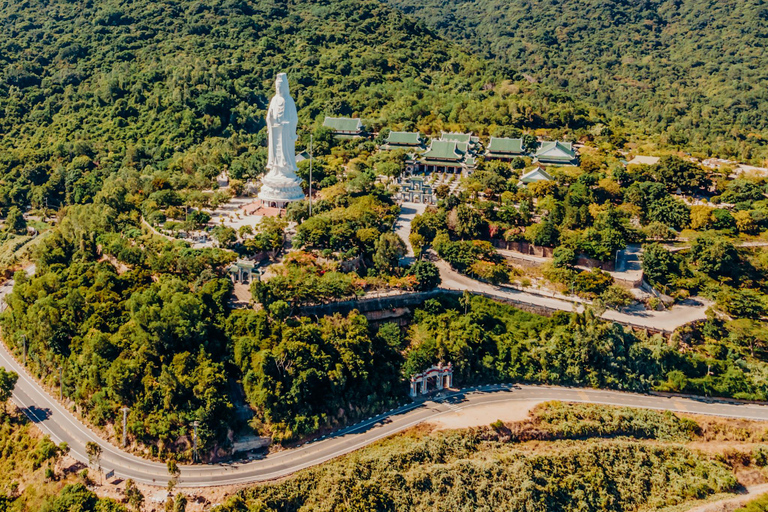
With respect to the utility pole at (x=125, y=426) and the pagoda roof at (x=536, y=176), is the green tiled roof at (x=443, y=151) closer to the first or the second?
the pagoda roof at (x=536, y=176)

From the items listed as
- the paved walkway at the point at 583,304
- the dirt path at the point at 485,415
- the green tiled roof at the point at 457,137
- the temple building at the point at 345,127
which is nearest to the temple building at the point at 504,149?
the green tiled roof at the point at 457,137

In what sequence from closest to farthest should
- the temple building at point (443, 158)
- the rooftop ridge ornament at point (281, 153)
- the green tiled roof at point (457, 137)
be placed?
the rooftop ridge ornament at point (281, 153) → the temple building at point (443, 158) → the green tiled roof at point (457, 137)

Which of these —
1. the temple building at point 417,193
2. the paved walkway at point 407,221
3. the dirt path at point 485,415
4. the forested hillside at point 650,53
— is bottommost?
the dirt path at point 485,415

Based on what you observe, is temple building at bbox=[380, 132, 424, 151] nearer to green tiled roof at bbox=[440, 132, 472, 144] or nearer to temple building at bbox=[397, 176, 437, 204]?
green tiled roof at bbox=[440, 132, 472, 144]

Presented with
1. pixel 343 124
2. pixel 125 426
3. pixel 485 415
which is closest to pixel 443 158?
pixel 343 124

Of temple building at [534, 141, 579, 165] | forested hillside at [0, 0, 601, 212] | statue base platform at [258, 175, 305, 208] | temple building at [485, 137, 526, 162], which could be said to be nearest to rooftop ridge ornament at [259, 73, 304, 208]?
statue base platform at [258, 175, 305, 208]

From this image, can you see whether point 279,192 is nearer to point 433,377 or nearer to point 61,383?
point 433,377
